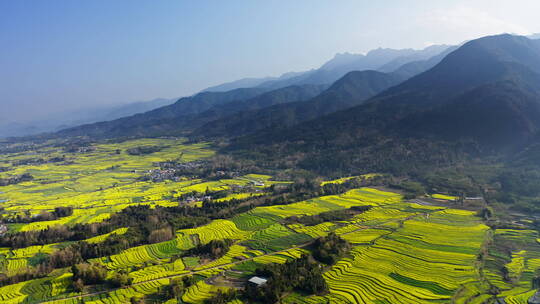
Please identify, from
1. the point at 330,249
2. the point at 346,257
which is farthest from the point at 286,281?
the point at 346,257

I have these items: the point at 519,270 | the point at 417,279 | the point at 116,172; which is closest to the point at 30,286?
the point at 417,279

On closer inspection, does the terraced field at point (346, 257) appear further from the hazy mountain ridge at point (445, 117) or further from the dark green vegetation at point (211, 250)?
the hazy mountain ridge at point (445, 117)

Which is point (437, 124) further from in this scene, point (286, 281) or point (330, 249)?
point (286, 281)

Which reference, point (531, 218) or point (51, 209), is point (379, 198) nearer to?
point (531, 218)

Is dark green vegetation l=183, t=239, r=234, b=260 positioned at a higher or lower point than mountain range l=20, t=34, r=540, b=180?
lower

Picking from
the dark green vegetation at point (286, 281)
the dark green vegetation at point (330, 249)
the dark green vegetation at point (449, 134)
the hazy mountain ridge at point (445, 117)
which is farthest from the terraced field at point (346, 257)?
the hazy mountain ridge at point (445, 117)

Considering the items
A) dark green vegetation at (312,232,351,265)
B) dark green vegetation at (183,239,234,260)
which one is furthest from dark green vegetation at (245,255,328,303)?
dark green vegetation at (183,239,234,260)

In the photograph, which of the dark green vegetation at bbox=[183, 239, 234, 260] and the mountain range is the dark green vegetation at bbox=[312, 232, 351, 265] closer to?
the dark green vegetation at bbox=[183, 239, 234, 260]

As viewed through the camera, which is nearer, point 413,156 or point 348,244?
point 348,244

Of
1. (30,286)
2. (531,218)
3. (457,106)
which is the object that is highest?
(457,106)

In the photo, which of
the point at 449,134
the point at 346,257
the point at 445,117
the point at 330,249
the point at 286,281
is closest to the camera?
the point at 286,281

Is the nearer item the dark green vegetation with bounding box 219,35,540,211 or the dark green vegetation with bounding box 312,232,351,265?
the dark green vegetation with bounding box 312,232,351,265
